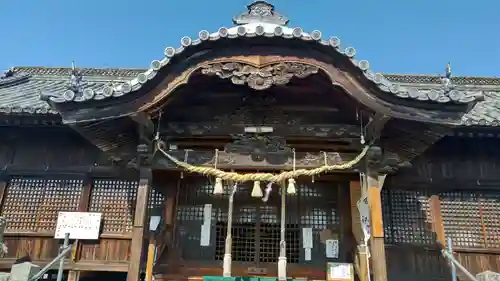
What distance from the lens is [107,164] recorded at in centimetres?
973

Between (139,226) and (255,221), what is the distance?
2.64 meters

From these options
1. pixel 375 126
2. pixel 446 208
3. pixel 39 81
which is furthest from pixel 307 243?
pixel 39 81

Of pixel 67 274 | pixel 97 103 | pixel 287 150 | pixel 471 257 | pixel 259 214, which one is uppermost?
pixel 97 103

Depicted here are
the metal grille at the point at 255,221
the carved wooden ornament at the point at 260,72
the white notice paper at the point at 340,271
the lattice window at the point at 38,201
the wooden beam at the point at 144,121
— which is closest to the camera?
the carved wooden ornament at the point at 260,72

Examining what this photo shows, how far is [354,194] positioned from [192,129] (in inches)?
140

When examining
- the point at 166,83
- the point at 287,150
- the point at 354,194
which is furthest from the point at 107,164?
the point at 354,194

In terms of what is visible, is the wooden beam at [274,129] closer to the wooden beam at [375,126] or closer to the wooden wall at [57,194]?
the wooden beam at [375,126]

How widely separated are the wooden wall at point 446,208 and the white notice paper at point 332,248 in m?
1.08

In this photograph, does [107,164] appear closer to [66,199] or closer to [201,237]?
[66,199]

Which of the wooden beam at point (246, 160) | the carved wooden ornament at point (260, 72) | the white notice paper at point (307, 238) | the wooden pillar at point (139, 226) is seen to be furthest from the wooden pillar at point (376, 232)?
the wooden pillar at point (139, 226)

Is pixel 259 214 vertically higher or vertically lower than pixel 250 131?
lower

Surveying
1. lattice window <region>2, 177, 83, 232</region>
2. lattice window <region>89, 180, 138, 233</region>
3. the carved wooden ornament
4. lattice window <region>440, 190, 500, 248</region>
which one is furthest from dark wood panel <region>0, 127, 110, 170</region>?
lattice window <region>440, 190, 500, 248</region>

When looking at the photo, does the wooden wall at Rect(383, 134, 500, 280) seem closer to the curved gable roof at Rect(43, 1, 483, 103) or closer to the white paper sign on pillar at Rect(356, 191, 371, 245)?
the white paper sign on pillar at Rect(356, 191, 371, 245)

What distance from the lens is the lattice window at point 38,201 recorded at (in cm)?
949
